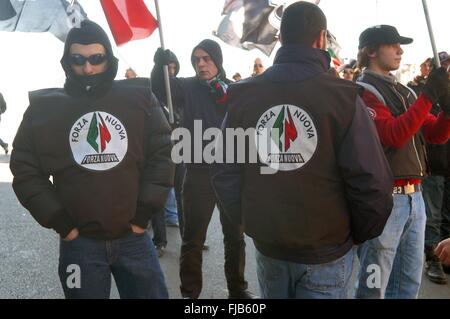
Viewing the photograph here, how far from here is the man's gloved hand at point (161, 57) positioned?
319cm

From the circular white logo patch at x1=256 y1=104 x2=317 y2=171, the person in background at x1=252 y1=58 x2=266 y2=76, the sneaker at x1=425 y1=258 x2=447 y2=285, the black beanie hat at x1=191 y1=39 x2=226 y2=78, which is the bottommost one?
the sneaker at x1=425 y1=258 x2=447 y2=285

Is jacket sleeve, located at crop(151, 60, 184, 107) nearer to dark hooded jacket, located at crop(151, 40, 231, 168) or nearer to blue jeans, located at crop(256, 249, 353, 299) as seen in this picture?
dark hooded jacket, located at crop(151, 40, 231, 168)

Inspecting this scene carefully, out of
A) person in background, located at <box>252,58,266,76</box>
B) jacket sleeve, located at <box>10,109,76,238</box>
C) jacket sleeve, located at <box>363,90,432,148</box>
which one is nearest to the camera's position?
jacket sleeve, located at <box>10,109,76,238</box>

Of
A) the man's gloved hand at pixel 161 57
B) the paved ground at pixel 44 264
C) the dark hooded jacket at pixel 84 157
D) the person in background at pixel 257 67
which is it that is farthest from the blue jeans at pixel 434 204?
the person in background at pixel 257 67

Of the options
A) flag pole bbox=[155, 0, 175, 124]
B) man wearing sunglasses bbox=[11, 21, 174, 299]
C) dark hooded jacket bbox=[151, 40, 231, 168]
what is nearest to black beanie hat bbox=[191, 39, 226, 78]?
dark hooded jacket bbox=[151, 40, 231, 168]

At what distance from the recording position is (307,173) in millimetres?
1803

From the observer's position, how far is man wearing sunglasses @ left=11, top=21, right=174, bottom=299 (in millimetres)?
2061

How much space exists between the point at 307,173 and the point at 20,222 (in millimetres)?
5090

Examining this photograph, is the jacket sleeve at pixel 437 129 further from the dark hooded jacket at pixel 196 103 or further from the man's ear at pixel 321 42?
the dark hooded jacket at pixel 196 103

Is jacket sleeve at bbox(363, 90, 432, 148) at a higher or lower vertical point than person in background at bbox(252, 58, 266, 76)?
lower

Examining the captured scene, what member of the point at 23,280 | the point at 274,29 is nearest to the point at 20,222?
the point at 23,280

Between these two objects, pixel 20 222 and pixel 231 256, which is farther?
pixel 20 222

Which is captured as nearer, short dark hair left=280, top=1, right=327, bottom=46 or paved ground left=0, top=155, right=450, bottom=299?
short dark hair left=280, top=1, right=327, bottom=46

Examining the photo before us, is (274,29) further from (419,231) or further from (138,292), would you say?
(138,292)
